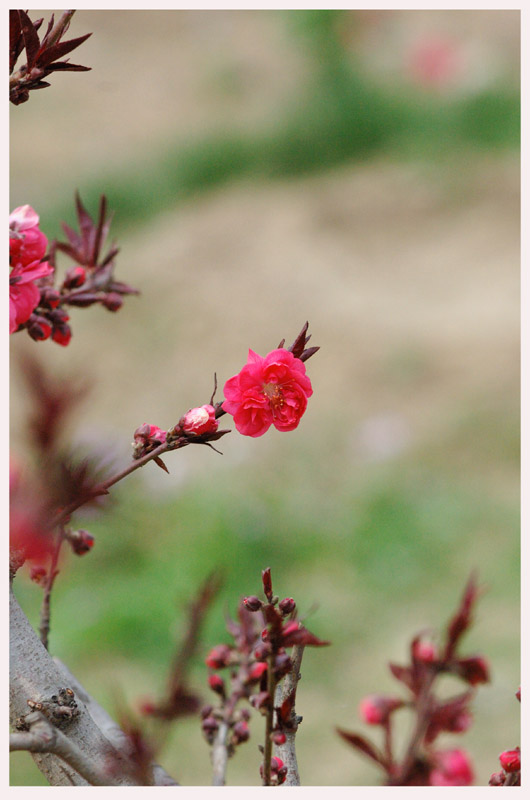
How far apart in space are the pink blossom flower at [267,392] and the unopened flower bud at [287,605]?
64mm

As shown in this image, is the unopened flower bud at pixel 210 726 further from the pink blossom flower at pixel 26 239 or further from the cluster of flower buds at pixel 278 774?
the pink blossom flower at pixel 26 239

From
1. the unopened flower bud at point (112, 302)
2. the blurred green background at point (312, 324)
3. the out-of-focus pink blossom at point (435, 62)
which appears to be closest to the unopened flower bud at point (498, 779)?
the unopened flower bud at point (112, 302)

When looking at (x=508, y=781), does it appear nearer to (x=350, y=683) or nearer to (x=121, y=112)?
(x=350, y=683)

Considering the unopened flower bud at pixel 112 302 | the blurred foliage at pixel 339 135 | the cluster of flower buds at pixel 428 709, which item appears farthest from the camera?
the blurred foliage at pixel 339 135

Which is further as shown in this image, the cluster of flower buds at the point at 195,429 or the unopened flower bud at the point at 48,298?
the unopened flower bud at the point at 48,298

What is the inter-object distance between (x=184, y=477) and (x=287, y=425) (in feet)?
5.16

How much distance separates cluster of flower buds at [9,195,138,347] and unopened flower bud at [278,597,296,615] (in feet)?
0.56

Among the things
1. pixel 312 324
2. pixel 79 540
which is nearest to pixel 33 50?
pixel 79 540

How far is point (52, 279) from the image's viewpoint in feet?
1.56

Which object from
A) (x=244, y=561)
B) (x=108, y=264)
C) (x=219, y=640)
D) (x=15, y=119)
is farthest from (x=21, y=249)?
(x=15, y=119)

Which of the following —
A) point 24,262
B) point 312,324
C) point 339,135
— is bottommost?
point 24,262

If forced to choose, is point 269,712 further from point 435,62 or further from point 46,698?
point 435,62

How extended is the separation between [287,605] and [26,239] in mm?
198

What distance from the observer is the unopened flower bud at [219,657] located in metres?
0.40
